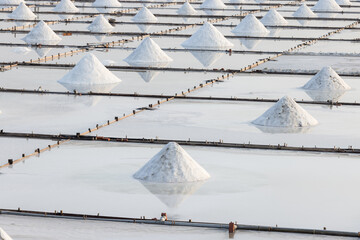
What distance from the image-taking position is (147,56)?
2831cm

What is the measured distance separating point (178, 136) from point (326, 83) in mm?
7117

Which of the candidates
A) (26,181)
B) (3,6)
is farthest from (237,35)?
(26,181)

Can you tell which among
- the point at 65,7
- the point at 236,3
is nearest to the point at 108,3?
the point at 65,7

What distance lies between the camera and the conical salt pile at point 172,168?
13031 mm

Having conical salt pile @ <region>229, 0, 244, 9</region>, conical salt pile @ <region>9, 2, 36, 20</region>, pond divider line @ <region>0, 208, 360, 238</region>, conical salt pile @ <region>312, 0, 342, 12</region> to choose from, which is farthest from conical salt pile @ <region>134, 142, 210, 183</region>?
conical salt pile @ <region>229, 0, 244, 9</region>

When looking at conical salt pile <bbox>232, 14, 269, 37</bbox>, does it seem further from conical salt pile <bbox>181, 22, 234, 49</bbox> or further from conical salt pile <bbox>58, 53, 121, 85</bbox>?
conical salt pile <bbox>58, 53, 121, 85</bbox>

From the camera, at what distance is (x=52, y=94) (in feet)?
71.2

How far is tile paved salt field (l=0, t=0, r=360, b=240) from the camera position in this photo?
1155cm

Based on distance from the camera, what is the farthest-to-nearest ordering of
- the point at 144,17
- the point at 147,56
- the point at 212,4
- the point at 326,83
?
the point at 212,4 < the point at 144,17 < the point at 147,56 < the point at 326,83

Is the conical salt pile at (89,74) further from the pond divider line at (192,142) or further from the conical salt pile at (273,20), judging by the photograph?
the conical salt pile at (273,20)

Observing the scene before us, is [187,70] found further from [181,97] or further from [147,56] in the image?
[181,97]

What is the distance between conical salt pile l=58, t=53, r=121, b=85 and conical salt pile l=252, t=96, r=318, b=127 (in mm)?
6668

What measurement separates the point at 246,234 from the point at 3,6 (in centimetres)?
4321

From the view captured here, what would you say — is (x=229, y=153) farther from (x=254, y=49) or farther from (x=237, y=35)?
(x=237, y=35)
